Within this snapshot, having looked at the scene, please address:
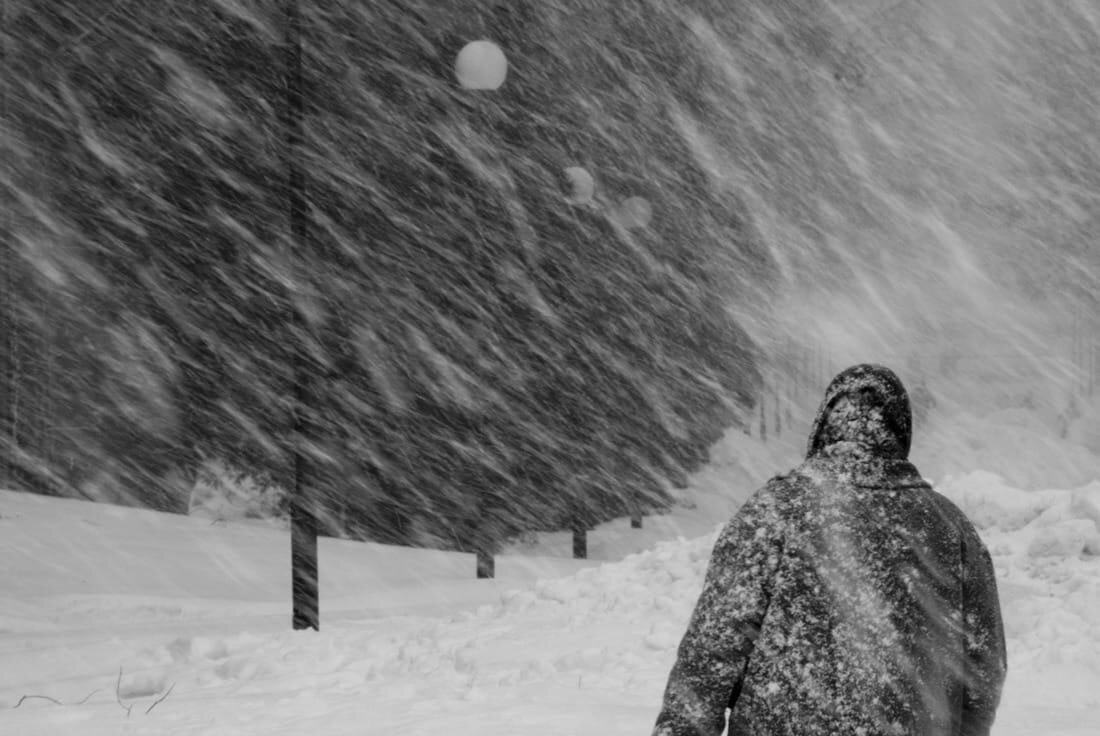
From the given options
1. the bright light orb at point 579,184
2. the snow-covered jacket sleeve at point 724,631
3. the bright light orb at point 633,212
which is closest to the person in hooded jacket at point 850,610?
the snow-covered jacket sleeve at point 724,631

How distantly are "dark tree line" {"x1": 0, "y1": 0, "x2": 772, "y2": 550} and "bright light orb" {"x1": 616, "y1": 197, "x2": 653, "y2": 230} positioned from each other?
1.36 meters

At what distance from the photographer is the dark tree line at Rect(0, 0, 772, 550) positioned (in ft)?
40.2

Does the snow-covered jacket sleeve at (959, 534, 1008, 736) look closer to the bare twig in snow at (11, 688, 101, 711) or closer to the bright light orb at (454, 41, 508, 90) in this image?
the bare twig in snow at (11, 688, 101, 711)

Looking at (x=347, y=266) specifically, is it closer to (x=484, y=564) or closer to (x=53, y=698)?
(x=484, y=564)

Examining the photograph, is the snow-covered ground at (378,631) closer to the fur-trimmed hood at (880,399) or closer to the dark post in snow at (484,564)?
the dark post in snow at (484,564)

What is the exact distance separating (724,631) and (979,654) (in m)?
0.60

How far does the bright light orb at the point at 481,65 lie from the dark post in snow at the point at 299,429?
2035mm

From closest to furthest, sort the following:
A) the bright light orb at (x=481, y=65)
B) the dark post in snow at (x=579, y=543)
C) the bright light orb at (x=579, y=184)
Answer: the bright light orb at (x=481, y=65)
the bright light orb at (x=579, y=184)
the dark post in snow at (x=579, y=543)

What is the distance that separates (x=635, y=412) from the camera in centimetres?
1553

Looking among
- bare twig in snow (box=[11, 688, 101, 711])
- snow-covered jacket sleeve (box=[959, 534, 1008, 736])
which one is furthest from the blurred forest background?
snow-covered jacket sleeve (box=[959, 534, 1008, 736])

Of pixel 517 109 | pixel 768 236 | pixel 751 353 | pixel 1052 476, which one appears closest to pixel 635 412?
pixel 517 109

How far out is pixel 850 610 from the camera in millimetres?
2248

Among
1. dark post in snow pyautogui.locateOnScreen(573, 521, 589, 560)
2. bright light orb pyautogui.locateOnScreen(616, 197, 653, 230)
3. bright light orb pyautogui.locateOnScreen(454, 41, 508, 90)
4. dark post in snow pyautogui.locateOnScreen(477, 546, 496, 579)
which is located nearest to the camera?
bright light orb pyautogui.locateOnScreen(454, 41, 508, 90)

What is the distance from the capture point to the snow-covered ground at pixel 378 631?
17.0ft
